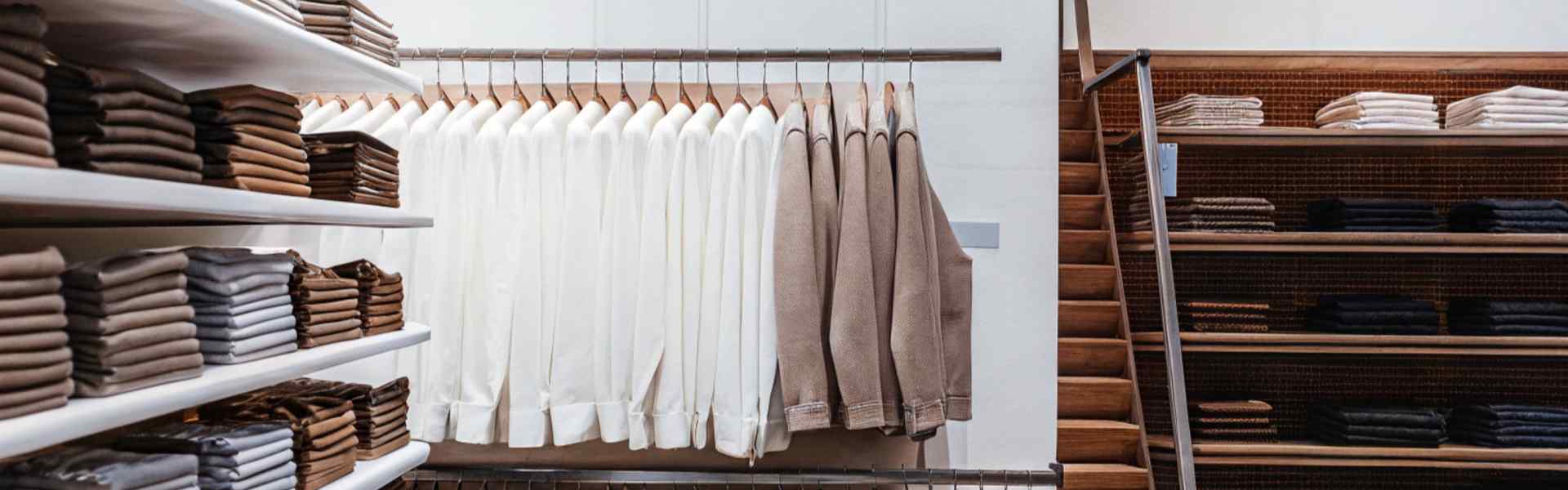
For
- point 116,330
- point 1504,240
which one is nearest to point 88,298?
point 116,330

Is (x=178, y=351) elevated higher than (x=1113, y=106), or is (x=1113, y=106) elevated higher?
(x=1113, y=106)

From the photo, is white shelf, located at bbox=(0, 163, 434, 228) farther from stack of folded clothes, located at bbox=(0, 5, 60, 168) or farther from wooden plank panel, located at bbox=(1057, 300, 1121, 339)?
wooden plank panel, located at bbox=(1057, 300, 1121, 339)

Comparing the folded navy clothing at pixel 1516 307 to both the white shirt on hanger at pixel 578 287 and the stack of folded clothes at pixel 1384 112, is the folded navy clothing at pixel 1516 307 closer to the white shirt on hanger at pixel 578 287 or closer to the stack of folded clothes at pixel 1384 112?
the stack of folded clothes at pixel 1384 112

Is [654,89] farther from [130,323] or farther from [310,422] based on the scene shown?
[130,323]

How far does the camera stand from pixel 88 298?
108 centimetres

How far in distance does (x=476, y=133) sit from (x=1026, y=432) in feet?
6.04

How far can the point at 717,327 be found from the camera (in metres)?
2.49

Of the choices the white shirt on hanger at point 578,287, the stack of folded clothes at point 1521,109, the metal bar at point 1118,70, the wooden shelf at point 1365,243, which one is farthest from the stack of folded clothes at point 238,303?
the stack of folded clothes at point 1521,109

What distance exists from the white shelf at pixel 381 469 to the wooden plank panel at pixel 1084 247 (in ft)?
8.64

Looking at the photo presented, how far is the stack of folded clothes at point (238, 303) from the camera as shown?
128cm

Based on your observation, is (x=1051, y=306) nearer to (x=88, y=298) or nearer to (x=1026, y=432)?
(x=1026, y=432)

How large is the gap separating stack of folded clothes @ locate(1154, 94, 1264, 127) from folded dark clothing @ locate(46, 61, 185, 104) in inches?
129

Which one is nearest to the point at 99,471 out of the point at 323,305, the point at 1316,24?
the point at 323,305

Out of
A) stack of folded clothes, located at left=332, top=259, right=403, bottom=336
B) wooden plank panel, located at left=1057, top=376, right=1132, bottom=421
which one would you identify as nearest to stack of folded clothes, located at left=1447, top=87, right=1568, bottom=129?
wooden plank panel, located at left=1057, top=376, right=1132, bottom=421
